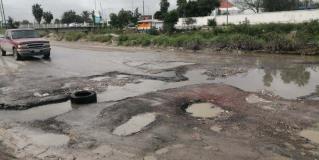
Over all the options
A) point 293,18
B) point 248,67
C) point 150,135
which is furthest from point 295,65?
point 293,18

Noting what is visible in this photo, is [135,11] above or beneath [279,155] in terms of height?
above

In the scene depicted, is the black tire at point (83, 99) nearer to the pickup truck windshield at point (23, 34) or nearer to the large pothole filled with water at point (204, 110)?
the large pothole filled with water at point (204, 110)

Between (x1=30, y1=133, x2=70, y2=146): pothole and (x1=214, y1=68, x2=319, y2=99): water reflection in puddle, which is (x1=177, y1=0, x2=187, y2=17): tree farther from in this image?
(x1=30, y1=133, x2=70, y2=146): pothole

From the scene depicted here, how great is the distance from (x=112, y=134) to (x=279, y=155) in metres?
3.29

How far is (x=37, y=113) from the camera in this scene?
9.45 m

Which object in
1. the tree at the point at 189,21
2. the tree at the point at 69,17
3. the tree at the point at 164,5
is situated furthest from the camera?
the tree at the point at 69,17

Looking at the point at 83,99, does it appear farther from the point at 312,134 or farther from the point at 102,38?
the point at 102,38

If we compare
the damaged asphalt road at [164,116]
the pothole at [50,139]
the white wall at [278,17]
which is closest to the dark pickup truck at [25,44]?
the damaged asphalt road at [164,116]

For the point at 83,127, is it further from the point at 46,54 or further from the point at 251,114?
the point at 46,54

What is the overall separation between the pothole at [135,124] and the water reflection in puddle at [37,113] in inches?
85.8

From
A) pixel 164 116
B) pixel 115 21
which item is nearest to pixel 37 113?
pixel 164 116

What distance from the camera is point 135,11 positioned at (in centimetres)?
8981

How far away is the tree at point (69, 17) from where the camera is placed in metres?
104

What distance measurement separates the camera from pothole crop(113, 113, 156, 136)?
757 centimetres
